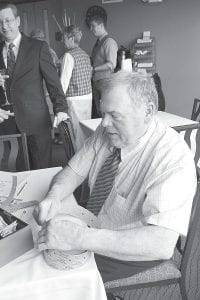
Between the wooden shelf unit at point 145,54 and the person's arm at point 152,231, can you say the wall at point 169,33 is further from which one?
the person's arm at point 152,231

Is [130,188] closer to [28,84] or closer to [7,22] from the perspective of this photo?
[28,84]

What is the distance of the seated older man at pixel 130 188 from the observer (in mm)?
1059

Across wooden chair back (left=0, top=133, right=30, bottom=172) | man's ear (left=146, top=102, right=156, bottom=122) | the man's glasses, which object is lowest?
wooden chair back (left=0, top=133, right=30, bottom=172)

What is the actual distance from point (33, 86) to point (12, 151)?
2.19 feet

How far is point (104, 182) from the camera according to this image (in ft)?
4.95

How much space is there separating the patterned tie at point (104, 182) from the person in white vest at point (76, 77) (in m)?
1.92

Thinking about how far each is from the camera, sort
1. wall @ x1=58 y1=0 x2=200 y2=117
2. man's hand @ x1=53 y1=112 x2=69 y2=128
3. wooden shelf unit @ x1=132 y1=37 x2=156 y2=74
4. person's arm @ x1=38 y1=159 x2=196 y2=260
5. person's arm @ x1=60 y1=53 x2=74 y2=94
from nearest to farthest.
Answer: person's arm @ x1=38 y1=159 x2=196 y2=260
man's hand @ x1=53 y1=112 x2=69 y2=128
person's arm @ x1=60 y1=53 x2=74 y2=94
wall @ x1=58 y1=0 x2=200 y2=117
wooden shelf unit @ x1=132 y1=37 x2=156 y2=74

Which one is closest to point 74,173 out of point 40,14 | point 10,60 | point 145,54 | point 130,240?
point 130,240

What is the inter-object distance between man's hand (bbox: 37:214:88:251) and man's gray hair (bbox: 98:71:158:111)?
51 cm

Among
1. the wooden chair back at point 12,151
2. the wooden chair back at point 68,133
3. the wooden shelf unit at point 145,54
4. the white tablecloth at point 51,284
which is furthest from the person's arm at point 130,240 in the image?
the wooden shelf unit at point 145,54

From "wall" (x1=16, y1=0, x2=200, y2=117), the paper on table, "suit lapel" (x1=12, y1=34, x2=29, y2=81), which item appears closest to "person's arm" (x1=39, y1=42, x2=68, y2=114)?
"suit lapel" (x1=12, y1=34, x2=29, y2=81)

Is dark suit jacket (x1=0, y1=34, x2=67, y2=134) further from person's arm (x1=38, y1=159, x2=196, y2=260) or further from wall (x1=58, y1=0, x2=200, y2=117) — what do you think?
wall (x1=58, y1=0, x2=200, y2=117)

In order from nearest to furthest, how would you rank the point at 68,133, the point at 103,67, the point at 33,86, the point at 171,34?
the point at 68,133 < the point at 33,86 < the point at 103,67 < the point at 171,34

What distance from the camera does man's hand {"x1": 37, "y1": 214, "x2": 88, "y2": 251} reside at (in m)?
0.97
